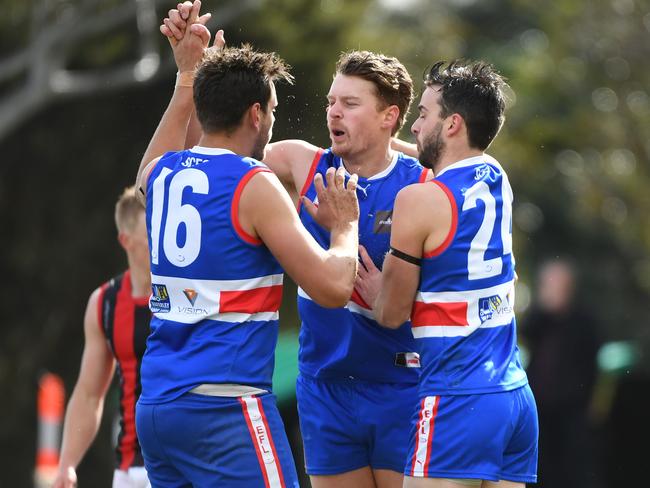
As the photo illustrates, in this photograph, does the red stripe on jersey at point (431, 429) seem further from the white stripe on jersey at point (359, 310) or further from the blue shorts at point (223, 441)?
the white stripe on jersey at point (359, 310)

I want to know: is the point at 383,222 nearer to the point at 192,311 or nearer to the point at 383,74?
the point at 383,74

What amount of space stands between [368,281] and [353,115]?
856mm

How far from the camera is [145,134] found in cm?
1888

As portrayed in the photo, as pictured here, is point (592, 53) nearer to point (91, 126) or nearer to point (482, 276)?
point (91, 126)

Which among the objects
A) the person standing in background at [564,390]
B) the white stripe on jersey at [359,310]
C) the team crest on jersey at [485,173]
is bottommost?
the person standing in background at [564,390]

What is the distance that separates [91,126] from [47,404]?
633 centimetres

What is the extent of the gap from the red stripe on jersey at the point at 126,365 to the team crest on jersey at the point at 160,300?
5.38ft

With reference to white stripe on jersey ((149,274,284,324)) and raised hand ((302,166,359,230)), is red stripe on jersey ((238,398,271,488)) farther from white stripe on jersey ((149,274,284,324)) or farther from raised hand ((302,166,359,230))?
raised hand ((302,166,359,230))

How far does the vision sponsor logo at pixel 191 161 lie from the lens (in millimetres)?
5534

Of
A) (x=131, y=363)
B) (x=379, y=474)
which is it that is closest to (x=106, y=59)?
(x=131, y=363)

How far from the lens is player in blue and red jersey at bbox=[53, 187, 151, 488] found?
7254mm

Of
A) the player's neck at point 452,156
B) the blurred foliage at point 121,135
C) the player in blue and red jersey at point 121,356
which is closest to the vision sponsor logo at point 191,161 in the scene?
the player's neck at point 452,156

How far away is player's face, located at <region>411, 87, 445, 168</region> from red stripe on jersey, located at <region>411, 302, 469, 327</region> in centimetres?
66

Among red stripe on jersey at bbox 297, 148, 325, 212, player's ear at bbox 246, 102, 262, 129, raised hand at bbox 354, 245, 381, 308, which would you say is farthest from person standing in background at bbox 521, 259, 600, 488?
player's ear at bbox 246, 102, 262, 129
